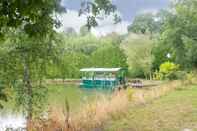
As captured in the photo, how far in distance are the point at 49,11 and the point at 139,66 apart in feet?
126

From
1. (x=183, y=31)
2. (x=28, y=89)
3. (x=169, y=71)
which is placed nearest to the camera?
(x=28, y=89)

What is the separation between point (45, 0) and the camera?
4215 mm

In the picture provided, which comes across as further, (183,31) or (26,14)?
(183,31)

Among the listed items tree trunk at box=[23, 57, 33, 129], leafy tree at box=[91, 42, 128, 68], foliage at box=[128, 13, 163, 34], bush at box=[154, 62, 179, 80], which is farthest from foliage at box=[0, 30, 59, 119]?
foliage at box=[128, 13, 163, 34]

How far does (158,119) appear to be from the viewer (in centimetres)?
936

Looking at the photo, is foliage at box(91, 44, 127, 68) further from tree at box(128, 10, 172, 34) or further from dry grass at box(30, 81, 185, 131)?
dry grass at box(30, 81, 185, 131)

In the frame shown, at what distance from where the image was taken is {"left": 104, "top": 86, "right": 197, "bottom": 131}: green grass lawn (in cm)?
830

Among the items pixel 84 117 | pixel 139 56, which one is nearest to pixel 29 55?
pixel 84 117

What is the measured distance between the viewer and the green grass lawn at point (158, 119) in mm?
8305

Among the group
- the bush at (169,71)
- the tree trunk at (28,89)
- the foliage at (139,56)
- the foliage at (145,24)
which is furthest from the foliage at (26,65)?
the foliage at (145,24)

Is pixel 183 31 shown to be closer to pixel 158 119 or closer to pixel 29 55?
pixel 158 119

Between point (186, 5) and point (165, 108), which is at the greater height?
point (186, 5)

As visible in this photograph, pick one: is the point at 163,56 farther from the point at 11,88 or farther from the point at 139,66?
the point at 11,88

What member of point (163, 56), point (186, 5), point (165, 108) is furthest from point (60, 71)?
point (163, 56)
